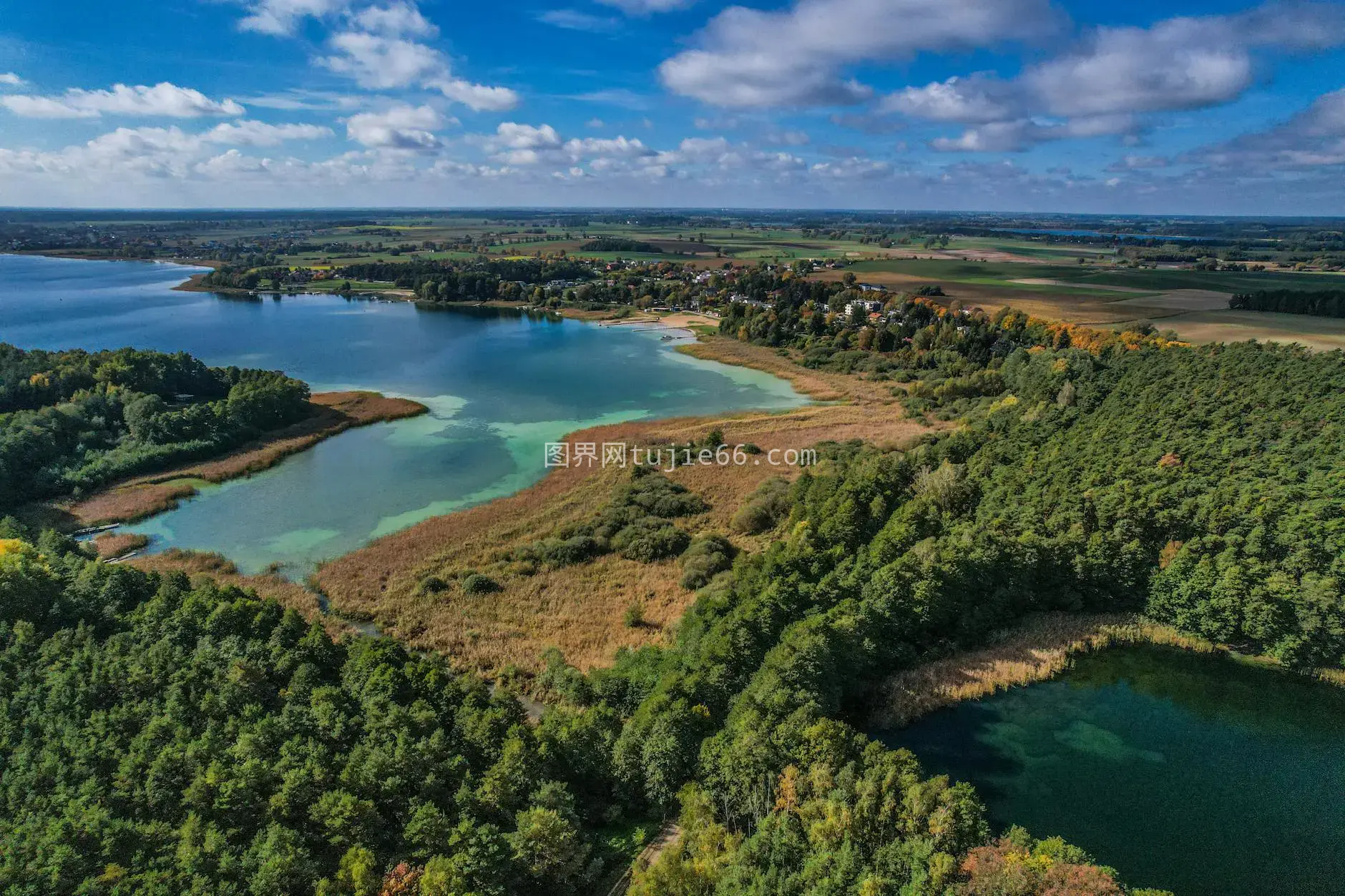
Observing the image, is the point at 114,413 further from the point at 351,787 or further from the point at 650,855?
the point at 650,855

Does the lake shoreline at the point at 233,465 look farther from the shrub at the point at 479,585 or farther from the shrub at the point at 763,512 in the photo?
the shrub at the point at 763,512

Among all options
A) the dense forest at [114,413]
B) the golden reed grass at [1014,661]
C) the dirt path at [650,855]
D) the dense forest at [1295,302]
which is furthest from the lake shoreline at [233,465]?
the dense forest at [1295,302]

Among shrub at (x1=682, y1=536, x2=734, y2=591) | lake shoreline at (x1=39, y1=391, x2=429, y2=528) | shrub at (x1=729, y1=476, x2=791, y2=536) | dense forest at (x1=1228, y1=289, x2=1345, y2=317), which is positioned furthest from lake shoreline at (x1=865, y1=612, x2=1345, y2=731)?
dense forest at (x1=1228, y1=289, x2=1345, y2=317)

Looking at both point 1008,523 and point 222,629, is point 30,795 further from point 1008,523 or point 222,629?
point 1008,523

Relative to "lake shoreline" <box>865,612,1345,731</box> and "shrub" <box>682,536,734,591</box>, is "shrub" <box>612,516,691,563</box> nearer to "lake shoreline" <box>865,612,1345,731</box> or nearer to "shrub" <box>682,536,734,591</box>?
"shrub" <box>682,536,734,591</box>

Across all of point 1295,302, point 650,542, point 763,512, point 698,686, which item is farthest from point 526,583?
point 1295,302

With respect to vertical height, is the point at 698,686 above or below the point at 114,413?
below

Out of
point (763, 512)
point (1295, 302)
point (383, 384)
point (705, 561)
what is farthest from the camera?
point (1295, 302)
